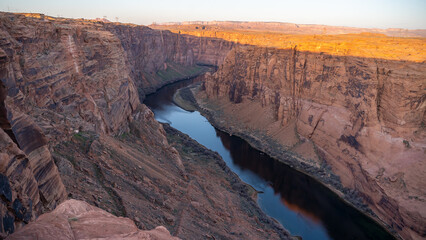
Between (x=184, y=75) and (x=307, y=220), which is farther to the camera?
(x=184, y=75)

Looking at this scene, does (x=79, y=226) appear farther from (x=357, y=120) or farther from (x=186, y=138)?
(x=357, y=120)

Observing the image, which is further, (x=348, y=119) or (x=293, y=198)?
(x=348, y=119)

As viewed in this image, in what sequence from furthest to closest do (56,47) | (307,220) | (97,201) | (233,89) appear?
(233,89), (307,220), (56,47), (97,201)

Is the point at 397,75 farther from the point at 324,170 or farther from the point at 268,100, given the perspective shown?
the point at 268,100

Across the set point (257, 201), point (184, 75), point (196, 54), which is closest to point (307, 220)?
point (257, 201)

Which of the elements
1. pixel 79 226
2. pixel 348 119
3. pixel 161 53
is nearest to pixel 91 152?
pixel 79 226

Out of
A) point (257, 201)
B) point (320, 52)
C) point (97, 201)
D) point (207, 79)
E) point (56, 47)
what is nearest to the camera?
point (97, 201)

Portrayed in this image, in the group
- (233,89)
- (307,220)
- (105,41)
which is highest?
(105,41)
